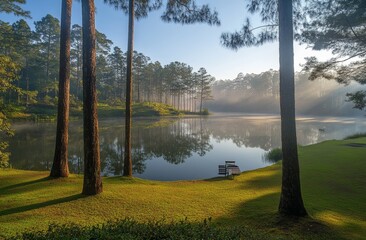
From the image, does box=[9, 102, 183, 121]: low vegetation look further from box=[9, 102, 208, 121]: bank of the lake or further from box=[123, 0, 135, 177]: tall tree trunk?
box=[123, 0, 135, 177]: tall tree trunk

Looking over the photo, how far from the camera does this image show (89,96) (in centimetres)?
835

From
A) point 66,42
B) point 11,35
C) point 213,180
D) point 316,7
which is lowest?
point 213,180

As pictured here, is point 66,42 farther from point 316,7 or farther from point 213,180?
point 316,7

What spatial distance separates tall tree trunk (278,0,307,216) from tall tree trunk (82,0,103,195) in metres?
6.12

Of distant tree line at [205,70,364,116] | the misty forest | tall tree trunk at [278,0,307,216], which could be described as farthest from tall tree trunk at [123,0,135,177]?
distant tree line at [205,70,364,116]

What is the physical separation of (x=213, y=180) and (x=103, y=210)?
7064mm

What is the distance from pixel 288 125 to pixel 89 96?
6.44 meters

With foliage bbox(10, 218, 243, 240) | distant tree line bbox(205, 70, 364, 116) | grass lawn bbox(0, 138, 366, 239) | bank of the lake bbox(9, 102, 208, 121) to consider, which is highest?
distant tree line bbox(205, 70, 364, 116)

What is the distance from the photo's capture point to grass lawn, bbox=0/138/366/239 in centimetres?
632

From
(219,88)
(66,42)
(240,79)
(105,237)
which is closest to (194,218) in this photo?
(105,237)

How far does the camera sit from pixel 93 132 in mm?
8367

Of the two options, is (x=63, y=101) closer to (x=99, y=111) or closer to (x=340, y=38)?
(x=340, y=38)

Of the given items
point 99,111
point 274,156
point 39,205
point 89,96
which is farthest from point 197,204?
point 99,111

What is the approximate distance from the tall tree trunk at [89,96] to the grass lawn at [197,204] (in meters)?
1.13
